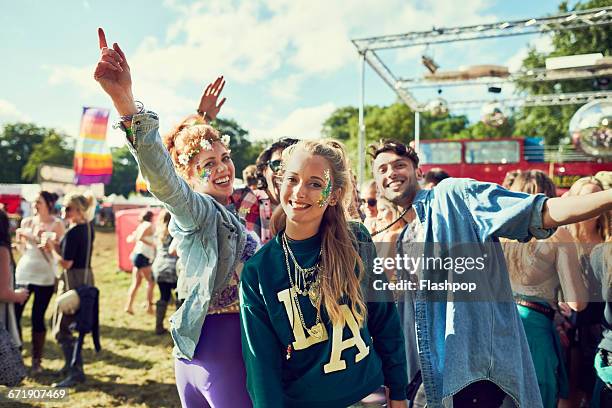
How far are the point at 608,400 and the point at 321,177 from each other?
2.10 metres

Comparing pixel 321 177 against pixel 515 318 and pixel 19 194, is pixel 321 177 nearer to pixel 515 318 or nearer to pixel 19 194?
pixel 515 318

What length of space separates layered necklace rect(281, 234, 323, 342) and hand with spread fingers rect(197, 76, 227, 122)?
3.99 feet

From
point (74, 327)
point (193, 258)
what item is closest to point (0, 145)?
point (74, 327)

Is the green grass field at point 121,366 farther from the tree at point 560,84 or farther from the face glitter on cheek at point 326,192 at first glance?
the tree at point 560,84

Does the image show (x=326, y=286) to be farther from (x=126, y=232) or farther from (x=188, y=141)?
(x=126, y=232)

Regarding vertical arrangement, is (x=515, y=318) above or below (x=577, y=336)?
above

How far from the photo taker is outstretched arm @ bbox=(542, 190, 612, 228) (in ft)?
3.91

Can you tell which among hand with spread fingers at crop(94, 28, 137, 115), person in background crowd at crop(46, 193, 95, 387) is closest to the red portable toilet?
person in background crowd at crop(46, 193, 95, 387)

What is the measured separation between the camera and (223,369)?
5.49 feet

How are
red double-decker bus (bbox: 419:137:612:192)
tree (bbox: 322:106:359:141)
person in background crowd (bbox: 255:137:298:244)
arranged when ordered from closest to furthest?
1. person in background crowd (bbox: 255:137:298:244)
2. red double-decker bus (bbox: 419:137:612:192)
3. tree (bbox: 322:106:359:141)

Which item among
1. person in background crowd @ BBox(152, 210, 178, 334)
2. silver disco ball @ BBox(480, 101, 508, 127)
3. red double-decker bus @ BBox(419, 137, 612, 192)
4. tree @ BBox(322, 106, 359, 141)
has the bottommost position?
person in background crowd @ BBox(152, 210, 178, 334)

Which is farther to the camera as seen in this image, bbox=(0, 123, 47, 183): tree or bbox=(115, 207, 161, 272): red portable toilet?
bbox=(0, 123, 47, 183): tree

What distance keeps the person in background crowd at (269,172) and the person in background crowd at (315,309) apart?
0.57 metres

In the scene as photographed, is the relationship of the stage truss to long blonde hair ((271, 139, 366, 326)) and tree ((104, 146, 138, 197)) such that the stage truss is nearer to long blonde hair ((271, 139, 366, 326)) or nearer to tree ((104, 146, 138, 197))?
long blonde hair ((271, 139, 366, 326))
